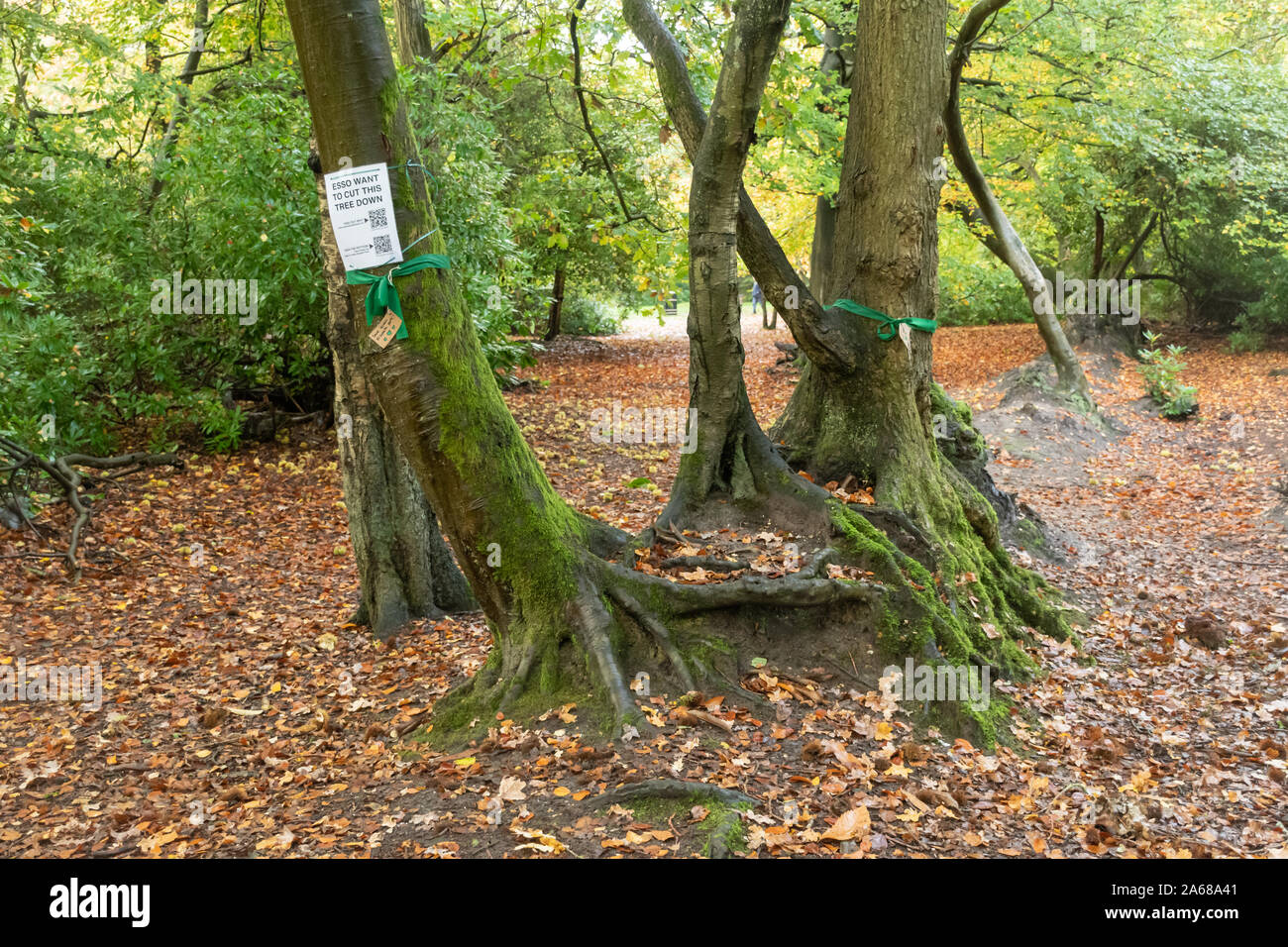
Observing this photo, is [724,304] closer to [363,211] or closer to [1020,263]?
[363,211]

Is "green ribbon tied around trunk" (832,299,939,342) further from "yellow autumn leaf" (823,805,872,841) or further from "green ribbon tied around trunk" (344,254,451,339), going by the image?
"yellow autumn leaf" (823,805,872,841)

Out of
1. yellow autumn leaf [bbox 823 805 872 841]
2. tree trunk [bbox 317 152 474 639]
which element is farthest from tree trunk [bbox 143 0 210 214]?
yellow autumn leaf [bbox 823 805 872 841]

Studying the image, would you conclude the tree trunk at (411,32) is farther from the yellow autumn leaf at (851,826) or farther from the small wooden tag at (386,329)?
the yellow autumn leaf at (851,826)

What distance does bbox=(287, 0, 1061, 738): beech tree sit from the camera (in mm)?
4738

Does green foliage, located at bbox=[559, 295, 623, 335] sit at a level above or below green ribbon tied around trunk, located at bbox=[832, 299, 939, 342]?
above

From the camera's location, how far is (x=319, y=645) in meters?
7.03
